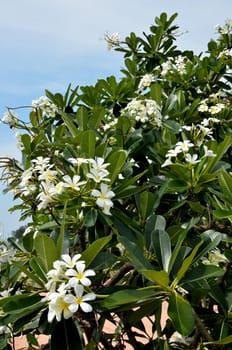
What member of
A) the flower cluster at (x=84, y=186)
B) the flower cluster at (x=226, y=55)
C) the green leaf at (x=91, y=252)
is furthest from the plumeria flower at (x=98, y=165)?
the flower cluster at (x=226, y=55)

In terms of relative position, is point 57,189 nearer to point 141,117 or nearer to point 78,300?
point 78,300

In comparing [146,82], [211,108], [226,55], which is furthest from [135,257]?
[226,55]

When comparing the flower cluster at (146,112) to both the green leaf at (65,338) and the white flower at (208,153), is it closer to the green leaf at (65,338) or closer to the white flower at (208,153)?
the white flower at (208,153)

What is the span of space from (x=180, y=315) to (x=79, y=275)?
0.19m

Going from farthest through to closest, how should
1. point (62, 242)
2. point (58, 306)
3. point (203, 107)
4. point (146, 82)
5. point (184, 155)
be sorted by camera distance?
point (146, 82) → point (203, 107) → point (184, 155) → point (62, 242) → point (58, 306)

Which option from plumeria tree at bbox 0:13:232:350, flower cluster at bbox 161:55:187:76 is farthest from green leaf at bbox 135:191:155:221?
flower cluster at bbox 161:55:187:76

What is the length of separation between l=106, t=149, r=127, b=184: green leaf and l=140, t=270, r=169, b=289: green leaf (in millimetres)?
317

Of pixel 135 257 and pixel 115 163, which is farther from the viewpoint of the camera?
pixel 115 163

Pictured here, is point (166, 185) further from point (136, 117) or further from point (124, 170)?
point (136, 117)

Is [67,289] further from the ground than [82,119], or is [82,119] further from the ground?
[82,119]

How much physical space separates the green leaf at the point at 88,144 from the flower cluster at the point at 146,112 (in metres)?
0.45

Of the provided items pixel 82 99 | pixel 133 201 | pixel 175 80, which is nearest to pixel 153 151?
pixel 133 201

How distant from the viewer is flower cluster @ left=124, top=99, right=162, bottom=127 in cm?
159

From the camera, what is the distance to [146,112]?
1.60 m
